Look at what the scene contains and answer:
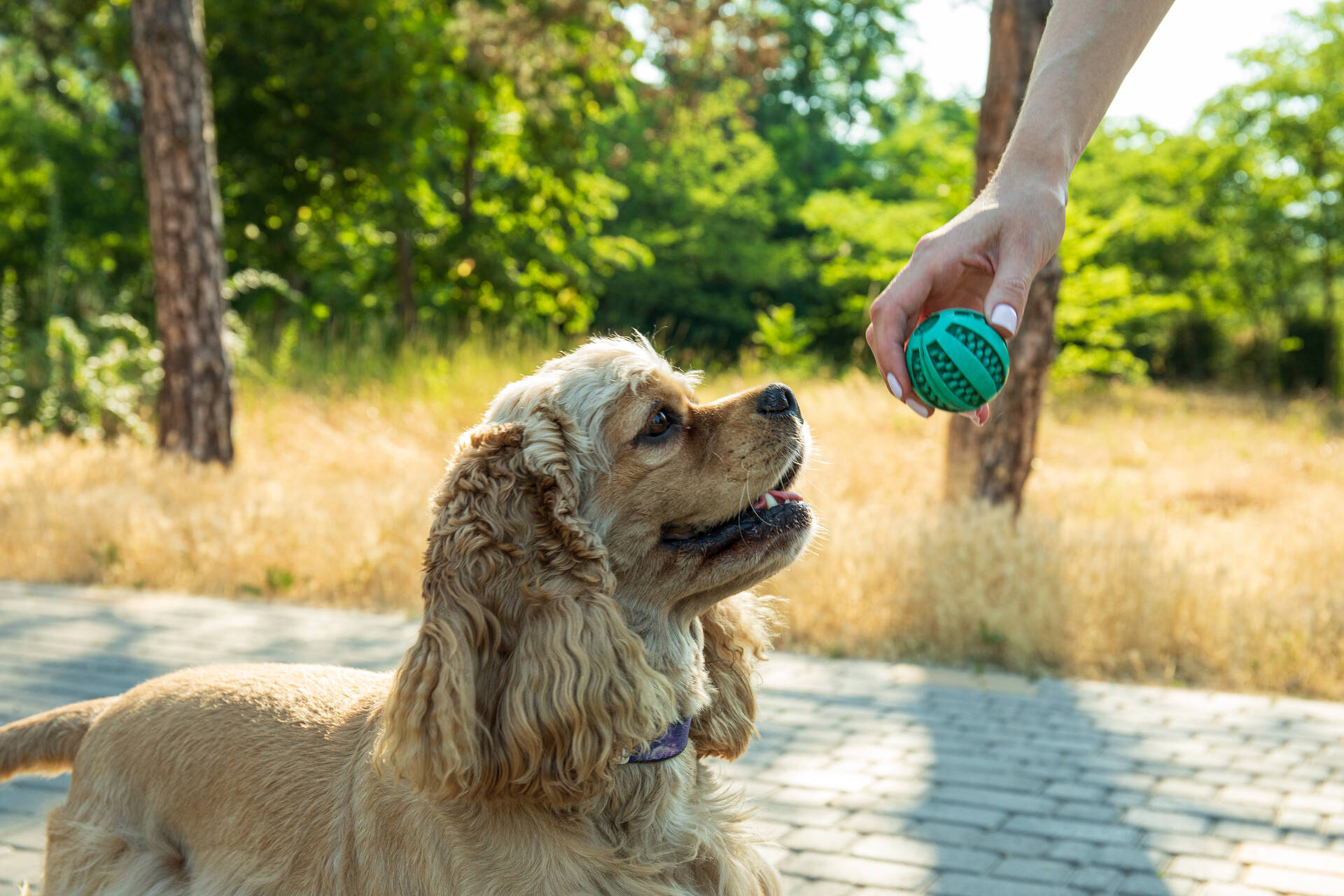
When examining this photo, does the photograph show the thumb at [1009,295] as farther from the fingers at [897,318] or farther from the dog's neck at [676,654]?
the dog's neck at [676,654]

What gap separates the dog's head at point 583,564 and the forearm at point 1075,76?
84 cm

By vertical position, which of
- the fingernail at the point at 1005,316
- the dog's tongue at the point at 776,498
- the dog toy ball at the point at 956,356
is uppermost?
the fingernail at the point at 1005,316

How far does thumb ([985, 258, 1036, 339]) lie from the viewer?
7.85 ft

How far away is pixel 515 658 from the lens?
250 cm

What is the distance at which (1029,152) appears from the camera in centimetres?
260

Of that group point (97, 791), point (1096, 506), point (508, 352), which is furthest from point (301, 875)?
point (508, 352)

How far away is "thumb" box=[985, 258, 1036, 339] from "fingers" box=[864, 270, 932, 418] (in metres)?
0.17

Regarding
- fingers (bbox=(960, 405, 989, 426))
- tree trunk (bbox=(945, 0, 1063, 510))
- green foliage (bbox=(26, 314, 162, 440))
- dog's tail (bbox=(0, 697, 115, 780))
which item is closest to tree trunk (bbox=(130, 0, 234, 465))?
green foliage (bbox=(26, 314, 162, 440))

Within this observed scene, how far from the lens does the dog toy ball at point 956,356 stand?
2740mm

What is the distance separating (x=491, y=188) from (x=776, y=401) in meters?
20.4

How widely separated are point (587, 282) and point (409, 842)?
20138 millimetres

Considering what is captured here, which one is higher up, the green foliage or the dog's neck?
the green foliage

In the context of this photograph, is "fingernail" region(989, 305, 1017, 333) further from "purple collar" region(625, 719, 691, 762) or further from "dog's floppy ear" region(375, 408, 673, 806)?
"purple collar" region(625, 719, 691, 762)

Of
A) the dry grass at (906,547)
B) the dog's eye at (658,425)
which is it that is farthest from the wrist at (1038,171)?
the dry grass at (906,547)
